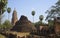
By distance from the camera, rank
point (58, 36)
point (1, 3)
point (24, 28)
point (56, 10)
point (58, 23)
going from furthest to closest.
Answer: point (24, 28) < point (56, 10) < point (58, 23) < point (1, 3) < point (58, 36)

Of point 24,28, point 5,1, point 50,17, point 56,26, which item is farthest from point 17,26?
point 5,1

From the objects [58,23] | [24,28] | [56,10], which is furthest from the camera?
[24,28]

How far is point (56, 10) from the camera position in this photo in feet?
160

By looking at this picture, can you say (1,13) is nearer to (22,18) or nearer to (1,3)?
(1,3)

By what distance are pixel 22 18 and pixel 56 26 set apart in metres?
24.0

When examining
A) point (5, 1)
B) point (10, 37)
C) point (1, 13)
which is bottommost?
point (10, 37)

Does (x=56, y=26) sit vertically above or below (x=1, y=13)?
below

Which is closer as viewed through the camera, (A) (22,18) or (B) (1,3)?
(B) (1,3)

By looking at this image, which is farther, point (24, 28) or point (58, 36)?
point (24, 28)

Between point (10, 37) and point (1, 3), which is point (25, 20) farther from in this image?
point (1, 3)

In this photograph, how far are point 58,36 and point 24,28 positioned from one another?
30851 millimetres

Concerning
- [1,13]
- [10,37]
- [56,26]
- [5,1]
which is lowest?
[10,37]

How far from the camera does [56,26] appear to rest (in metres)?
43.6

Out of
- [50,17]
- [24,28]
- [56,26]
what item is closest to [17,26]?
[24,28]
